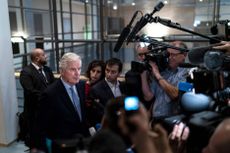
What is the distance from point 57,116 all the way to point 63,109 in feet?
0.22

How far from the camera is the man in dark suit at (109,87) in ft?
7.70

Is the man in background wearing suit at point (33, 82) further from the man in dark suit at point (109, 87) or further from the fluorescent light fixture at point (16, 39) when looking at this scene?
the man in dark suit at point (109, 87)

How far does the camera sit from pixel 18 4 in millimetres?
6812

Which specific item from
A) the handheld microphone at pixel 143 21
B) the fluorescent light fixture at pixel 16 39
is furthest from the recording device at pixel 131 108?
the fluorescent light fixture at pixel 16 39

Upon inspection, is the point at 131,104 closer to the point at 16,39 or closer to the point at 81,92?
the point at 81,92

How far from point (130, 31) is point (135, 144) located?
1248mm

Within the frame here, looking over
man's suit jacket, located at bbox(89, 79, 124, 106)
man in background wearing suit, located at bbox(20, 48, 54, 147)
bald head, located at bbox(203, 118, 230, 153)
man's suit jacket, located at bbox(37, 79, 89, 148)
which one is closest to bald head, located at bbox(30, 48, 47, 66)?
man in background wearing suit, located at bbox(20, 48, 54, 147)

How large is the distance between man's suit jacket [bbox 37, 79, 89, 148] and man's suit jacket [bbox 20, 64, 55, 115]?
1.56 meters

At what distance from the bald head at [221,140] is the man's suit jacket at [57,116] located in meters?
1.34

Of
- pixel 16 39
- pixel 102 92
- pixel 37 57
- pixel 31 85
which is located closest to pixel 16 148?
pixel 31 85

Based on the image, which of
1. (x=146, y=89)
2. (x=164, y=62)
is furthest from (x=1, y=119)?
(x=164, y=62)

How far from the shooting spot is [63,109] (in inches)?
78.1

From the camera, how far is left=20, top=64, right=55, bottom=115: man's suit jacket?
353 centimetres

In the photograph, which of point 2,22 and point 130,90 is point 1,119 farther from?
point 130,90
